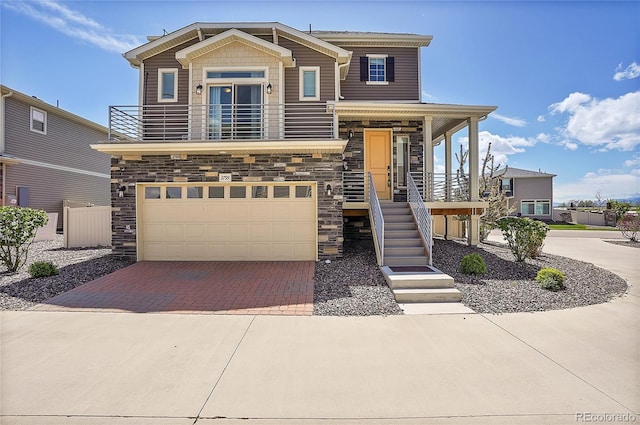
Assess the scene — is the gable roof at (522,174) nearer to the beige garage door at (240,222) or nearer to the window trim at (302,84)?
the window trim at (302,84)

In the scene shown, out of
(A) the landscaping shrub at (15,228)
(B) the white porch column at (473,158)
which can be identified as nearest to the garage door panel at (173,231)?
(A) the landscaping shrub at (15,228)

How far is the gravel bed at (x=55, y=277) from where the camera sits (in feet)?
19.6

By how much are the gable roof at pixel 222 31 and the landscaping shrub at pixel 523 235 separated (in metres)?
7.18

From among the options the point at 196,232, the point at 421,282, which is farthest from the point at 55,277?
the point at 421,282

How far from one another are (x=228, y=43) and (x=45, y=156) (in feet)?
43.9

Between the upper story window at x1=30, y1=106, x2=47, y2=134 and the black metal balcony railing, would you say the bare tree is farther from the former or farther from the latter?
the upper story window at x1=30, y1=106, x2=47, y2=134

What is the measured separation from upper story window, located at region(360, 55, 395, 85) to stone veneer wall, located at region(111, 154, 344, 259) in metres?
5.13

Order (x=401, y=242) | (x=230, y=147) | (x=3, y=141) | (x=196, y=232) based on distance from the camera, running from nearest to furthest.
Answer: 1. (x=401, y=242)
2. (x=230, y=147)
3. (x=196, y=232)
4. (x=3, y=141)

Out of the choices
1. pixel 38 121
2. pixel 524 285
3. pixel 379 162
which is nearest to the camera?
pixel 524 285

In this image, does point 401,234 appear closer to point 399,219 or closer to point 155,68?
point 399,219

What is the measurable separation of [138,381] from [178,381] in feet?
1.34

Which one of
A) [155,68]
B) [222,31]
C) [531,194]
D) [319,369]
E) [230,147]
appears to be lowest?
[319,369]

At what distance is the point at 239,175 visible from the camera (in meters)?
9.07

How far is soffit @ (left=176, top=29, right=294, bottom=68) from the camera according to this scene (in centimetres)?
968
